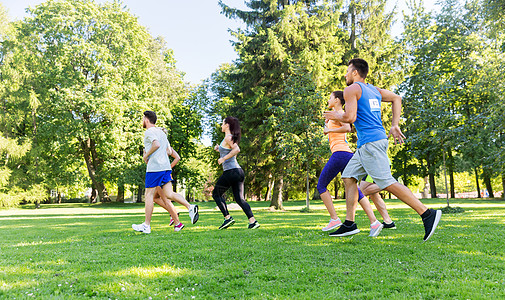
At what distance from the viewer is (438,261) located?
12.3 feet

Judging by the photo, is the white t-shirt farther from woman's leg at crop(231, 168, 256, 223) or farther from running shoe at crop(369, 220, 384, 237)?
running shoe at crop(369, 220, 384, 237)

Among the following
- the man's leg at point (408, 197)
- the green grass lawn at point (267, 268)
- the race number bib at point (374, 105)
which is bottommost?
the green grass lawn at point (267, 268)

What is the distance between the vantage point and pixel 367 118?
482cm

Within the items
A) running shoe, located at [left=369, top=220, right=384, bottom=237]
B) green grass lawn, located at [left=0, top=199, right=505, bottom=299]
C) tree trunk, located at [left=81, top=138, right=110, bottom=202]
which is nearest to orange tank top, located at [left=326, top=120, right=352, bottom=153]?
running shoe, located at [left=369, top=220, right=384, bottom=237]

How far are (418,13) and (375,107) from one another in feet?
95.6

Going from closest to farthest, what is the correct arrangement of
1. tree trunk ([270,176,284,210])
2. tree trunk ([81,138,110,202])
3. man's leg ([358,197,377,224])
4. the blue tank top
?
the blue tank top < man's leg ([358,197,377,224]) < tree trunk ([270,176,284,210]) < tree trunk ([81,138,110,202])

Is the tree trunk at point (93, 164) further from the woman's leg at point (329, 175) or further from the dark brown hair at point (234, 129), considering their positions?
the woman's leg at point (329, 175)

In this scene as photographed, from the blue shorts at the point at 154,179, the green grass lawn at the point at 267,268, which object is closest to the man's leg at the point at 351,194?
the green grass lawn at the point at 267,268

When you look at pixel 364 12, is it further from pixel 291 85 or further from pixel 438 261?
pixel 438 261

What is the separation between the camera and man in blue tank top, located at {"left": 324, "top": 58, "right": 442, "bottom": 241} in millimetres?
4375

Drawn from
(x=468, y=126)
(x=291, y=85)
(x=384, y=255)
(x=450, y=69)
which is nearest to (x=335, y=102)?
(x=384, y=255)

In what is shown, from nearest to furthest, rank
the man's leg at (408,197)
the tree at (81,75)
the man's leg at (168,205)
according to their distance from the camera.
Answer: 1. the man's leg at (408,197)
2. the man's leg at (168,205)
3. the tree at (81,75)

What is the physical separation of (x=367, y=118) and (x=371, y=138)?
0.98ft

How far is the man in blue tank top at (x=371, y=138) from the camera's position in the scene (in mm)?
4375
